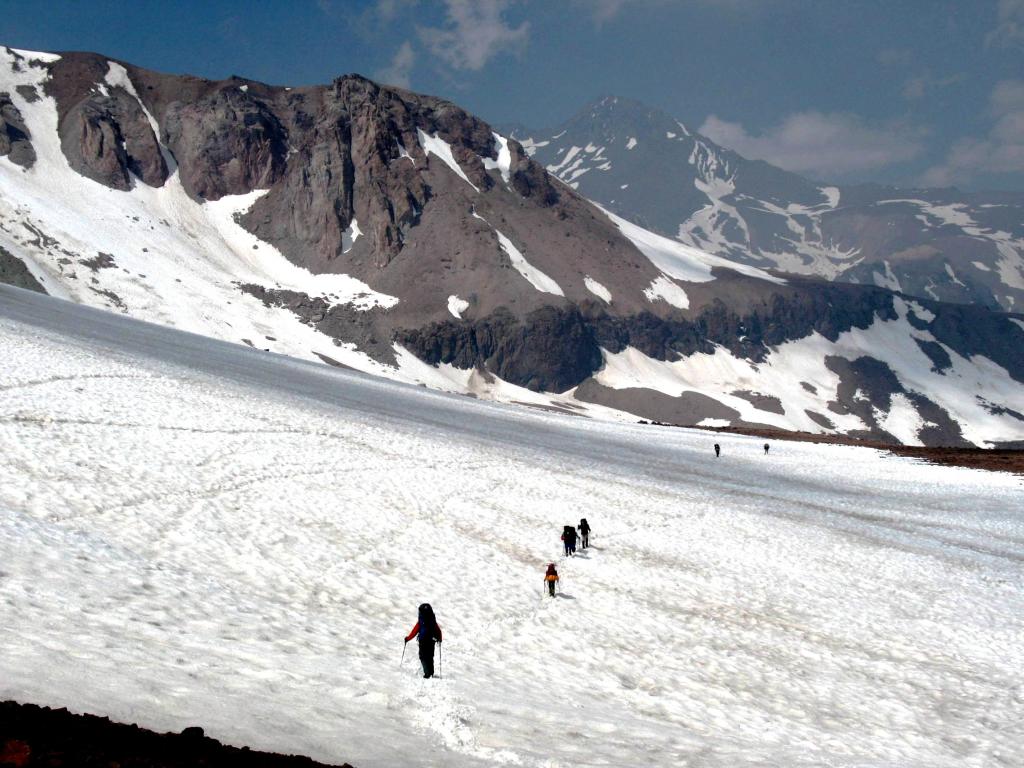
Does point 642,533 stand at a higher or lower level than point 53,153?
lower

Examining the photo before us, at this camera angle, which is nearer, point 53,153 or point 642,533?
point 642,533

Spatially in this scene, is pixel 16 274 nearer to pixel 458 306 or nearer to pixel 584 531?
pixel 458 306

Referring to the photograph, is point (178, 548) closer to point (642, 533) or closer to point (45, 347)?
point (642, 533)

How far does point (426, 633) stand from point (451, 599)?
20.9ft

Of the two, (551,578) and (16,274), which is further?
(16,274)

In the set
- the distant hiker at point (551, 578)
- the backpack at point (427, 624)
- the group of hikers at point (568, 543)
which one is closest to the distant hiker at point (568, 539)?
the group of hikers at point (568, 543)

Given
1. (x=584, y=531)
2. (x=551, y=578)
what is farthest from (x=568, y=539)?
(x=551, y=578)

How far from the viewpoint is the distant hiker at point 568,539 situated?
24828 millimetres

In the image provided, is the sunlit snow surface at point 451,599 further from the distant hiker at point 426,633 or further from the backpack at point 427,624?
the backpack at point 427,624

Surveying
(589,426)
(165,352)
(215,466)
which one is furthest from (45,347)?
(589,426)

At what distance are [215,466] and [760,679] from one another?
17862 millimetres

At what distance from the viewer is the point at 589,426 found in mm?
81250

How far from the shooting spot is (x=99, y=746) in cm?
743

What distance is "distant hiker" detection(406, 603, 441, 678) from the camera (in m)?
13.1
